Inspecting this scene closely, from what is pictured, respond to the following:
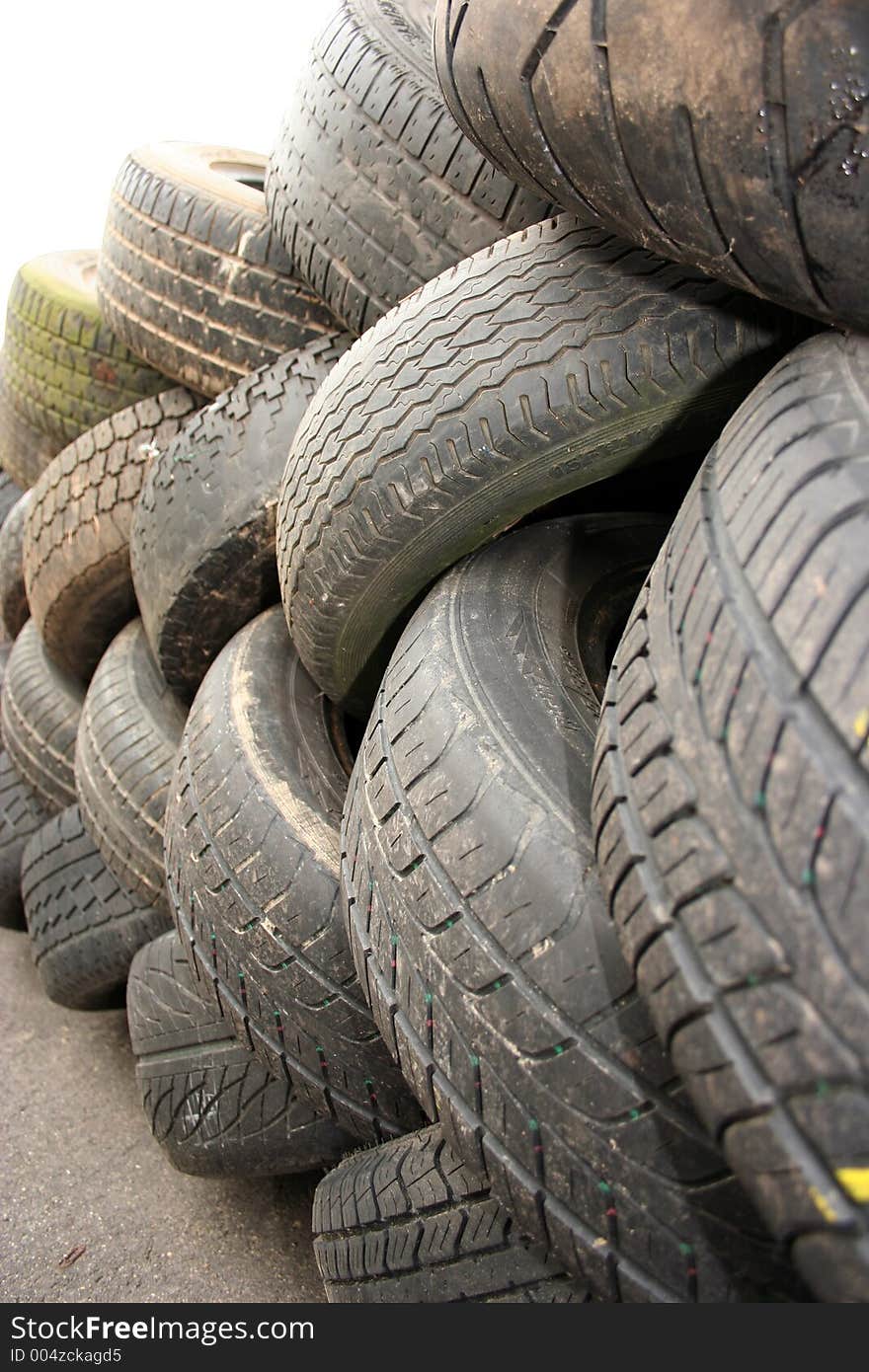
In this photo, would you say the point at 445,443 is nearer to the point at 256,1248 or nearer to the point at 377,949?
the point at 377,949

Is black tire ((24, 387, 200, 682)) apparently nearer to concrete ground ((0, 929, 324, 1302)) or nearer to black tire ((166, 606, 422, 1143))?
black tire ((166, 606, 422, 1143))

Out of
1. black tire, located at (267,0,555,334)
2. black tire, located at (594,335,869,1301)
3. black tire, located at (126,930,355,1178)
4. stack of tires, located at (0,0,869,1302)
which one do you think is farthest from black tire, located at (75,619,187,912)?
black tire, located at (594,335,869,1301)

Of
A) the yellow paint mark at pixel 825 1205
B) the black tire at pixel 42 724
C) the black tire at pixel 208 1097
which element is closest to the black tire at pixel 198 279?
the black tire at pixel 42 724

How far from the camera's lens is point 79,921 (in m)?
1.79

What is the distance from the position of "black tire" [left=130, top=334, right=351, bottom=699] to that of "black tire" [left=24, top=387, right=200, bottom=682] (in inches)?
7.7

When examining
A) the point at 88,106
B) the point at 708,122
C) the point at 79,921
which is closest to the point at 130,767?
the point at 79,921

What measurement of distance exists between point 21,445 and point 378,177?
1.31m

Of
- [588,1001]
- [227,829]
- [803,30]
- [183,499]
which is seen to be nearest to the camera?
[803,30]

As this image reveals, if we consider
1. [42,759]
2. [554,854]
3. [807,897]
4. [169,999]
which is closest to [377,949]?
[554,854]

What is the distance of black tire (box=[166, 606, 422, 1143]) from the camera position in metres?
1.15

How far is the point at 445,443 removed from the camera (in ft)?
3.52

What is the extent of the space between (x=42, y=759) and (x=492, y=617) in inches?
48.8

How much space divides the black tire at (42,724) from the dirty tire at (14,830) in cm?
4

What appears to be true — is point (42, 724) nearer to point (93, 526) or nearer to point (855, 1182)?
point (93, 526)
